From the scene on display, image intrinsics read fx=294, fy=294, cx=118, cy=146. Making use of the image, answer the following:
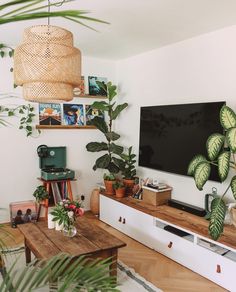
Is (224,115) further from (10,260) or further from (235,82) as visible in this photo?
(10,260)

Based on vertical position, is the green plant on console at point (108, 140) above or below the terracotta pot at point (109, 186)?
above

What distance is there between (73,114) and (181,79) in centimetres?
166

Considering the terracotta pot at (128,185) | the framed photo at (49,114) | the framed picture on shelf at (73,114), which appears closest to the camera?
the terracotta pot at (128,185)

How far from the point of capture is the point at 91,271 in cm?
70

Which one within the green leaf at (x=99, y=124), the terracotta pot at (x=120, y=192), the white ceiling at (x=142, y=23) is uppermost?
the white ceiling at (x=142, y=23)

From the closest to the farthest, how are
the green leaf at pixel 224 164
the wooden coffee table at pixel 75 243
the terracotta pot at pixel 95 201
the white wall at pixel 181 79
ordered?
the wooden coffee table at pixel 75 243, the green leaf at pixel 224 164, the white wall at pixel 181 79, the terracotta pot at pixel 95 201

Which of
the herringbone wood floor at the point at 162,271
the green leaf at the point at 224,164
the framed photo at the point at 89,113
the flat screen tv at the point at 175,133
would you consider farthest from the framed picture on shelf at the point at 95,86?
the green leaf at the point at 224,164

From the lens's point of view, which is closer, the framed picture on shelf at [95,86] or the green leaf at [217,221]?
the green leaf at [217,221]

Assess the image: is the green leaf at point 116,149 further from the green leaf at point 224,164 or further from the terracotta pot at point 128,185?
the green leaf at point 224,164

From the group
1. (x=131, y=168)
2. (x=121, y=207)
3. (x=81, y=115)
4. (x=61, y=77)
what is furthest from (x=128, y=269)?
(x=81, y=115)

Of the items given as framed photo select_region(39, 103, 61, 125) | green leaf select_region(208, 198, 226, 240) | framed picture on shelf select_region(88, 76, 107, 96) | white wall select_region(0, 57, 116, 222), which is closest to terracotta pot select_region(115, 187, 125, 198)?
white wall select_region(0, 57, 116, 222)

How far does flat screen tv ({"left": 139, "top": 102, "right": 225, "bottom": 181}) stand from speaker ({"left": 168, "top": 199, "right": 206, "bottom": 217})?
→ 35 cm

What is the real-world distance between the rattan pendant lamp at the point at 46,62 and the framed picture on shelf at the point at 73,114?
235cm

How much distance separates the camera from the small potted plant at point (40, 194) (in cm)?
379
